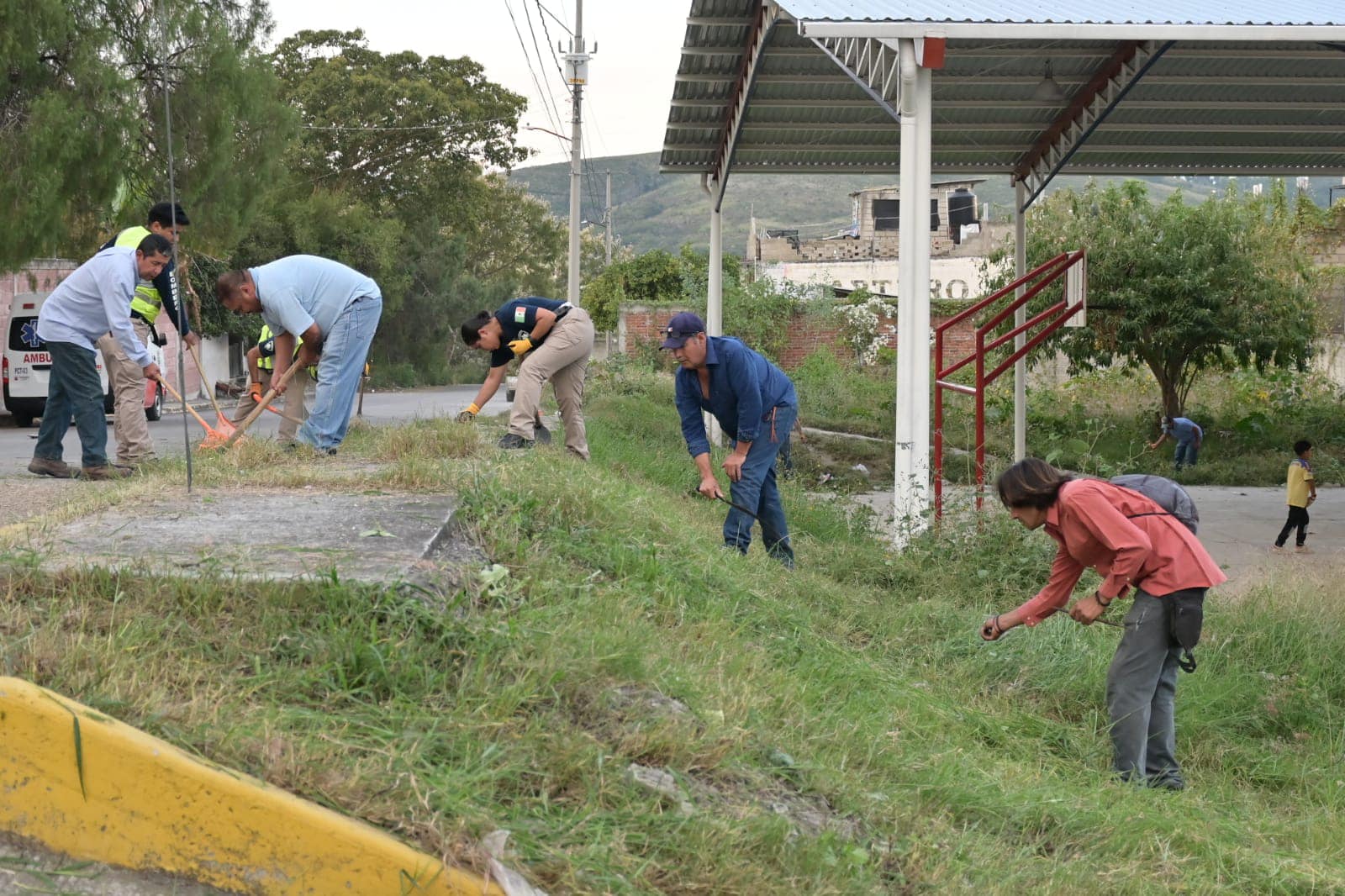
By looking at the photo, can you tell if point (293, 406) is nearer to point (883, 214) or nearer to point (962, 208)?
point (883, 214)

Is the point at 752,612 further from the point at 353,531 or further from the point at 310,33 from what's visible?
the point at 310,33

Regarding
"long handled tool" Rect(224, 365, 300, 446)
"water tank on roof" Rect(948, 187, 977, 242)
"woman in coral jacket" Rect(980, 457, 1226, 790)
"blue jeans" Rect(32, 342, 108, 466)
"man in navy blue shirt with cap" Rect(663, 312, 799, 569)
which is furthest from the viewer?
"water tank on roof" Rect(948, 187, 977, 242)

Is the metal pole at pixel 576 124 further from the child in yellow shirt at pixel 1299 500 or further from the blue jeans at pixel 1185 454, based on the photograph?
the child in yellow shirt at pixel 1299 500

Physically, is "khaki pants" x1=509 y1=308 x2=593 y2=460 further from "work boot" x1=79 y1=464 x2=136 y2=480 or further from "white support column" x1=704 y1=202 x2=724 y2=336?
"white support column" x1=704 y1=202 x2=724 y2=336

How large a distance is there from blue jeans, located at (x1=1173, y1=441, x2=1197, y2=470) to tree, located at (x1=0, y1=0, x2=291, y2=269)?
546 inches

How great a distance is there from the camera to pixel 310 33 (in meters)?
41.4

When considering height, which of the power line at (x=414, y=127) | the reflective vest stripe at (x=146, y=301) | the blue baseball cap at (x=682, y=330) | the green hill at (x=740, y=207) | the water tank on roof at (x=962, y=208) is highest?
the green hill at (x=740, y=207)

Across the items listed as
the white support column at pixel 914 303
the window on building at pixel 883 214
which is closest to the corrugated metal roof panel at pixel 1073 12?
the white support column at pixel 914 303

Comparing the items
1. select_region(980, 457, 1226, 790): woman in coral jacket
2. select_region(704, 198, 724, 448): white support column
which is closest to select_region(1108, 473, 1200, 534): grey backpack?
Answer: select_region(980, 457, 1226, 790): woman in coral jacket

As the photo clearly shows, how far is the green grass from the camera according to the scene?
3.06 m

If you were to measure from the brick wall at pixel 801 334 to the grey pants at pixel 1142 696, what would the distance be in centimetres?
2195

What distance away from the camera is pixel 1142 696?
5184 millimetres

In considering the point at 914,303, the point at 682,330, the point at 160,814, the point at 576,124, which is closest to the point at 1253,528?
the point at 914,303

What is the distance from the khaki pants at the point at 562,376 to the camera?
8.88 meters
